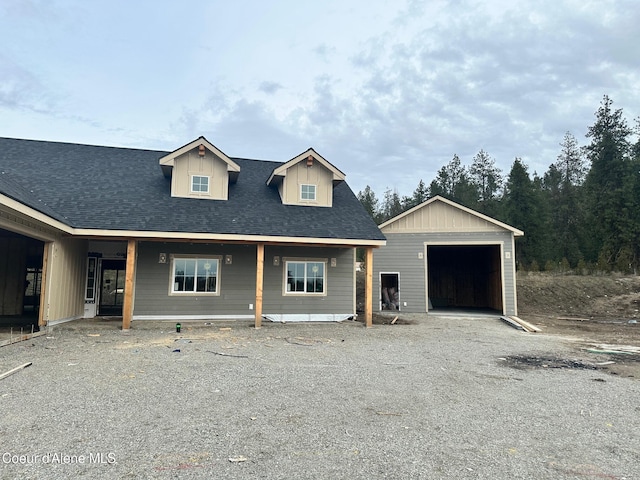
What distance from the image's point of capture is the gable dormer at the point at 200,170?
12.3 meters

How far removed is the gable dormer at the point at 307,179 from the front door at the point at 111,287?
Result: 239 inches

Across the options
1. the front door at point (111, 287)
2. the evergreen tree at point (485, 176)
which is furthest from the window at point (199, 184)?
the evergreen tree at point (485, 176)

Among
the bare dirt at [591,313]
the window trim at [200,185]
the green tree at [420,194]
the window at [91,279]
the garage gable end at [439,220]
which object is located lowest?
the bare dirt at [591,313]

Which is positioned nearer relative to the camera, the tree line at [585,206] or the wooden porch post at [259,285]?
the wooden porch post at [259,285]

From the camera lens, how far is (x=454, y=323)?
43.1 ft

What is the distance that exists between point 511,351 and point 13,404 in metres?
9.08

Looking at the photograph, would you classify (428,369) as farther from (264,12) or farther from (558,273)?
(558,273)

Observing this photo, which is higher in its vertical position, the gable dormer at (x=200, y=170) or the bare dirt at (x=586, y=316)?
the gable dormer at (x=200, y=170)

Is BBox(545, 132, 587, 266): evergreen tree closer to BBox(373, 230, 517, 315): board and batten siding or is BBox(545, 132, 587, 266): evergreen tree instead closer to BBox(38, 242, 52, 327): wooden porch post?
BBox(373, 230, 517, 315): board and batten siding

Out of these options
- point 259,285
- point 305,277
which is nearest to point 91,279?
point 259,285

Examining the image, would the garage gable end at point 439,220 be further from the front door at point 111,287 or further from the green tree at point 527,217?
the green tree at point 527,217

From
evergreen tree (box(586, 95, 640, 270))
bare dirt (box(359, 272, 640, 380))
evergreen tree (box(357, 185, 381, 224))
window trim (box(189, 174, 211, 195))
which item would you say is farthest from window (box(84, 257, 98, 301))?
evergreen tree (box(357, 185, 381, 224))

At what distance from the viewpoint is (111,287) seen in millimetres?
14008

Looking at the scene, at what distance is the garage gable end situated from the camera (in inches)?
606
